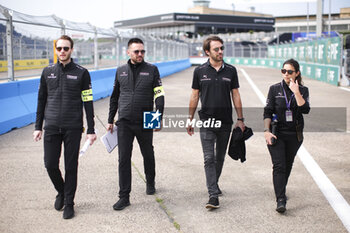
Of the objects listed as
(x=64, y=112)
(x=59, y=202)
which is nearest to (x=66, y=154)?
(x=64, y=112)

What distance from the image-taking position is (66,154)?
14.5ft

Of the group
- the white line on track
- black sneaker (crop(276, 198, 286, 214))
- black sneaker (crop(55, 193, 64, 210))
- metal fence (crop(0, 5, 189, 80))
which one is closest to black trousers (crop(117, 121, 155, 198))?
black sneaker (crop(55, 193, 64, 210))

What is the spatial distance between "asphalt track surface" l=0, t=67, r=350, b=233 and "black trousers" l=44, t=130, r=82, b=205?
0.28 meters

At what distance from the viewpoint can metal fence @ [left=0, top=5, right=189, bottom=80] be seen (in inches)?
392

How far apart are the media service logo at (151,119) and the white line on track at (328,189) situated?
6.98 ft

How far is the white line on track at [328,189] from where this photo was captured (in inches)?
171

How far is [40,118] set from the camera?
448 cm

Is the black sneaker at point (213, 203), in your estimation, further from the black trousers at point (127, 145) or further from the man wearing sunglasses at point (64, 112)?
the man wearing sunglasses at point (64, 112)

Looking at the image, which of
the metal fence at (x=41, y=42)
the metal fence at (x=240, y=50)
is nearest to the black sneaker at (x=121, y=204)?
the metal fence at (x=41, y=42)

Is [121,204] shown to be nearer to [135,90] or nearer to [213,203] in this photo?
[213,203]

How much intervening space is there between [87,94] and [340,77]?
18628mm

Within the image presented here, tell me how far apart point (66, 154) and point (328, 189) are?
10.4 feet

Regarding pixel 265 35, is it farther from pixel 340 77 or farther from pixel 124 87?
pixel 124 87

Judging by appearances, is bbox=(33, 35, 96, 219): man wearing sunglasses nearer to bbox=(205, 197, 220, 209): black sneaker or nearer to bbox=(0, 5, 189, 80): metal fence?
bbox=(205, 197, 220, 209): black sneaker
